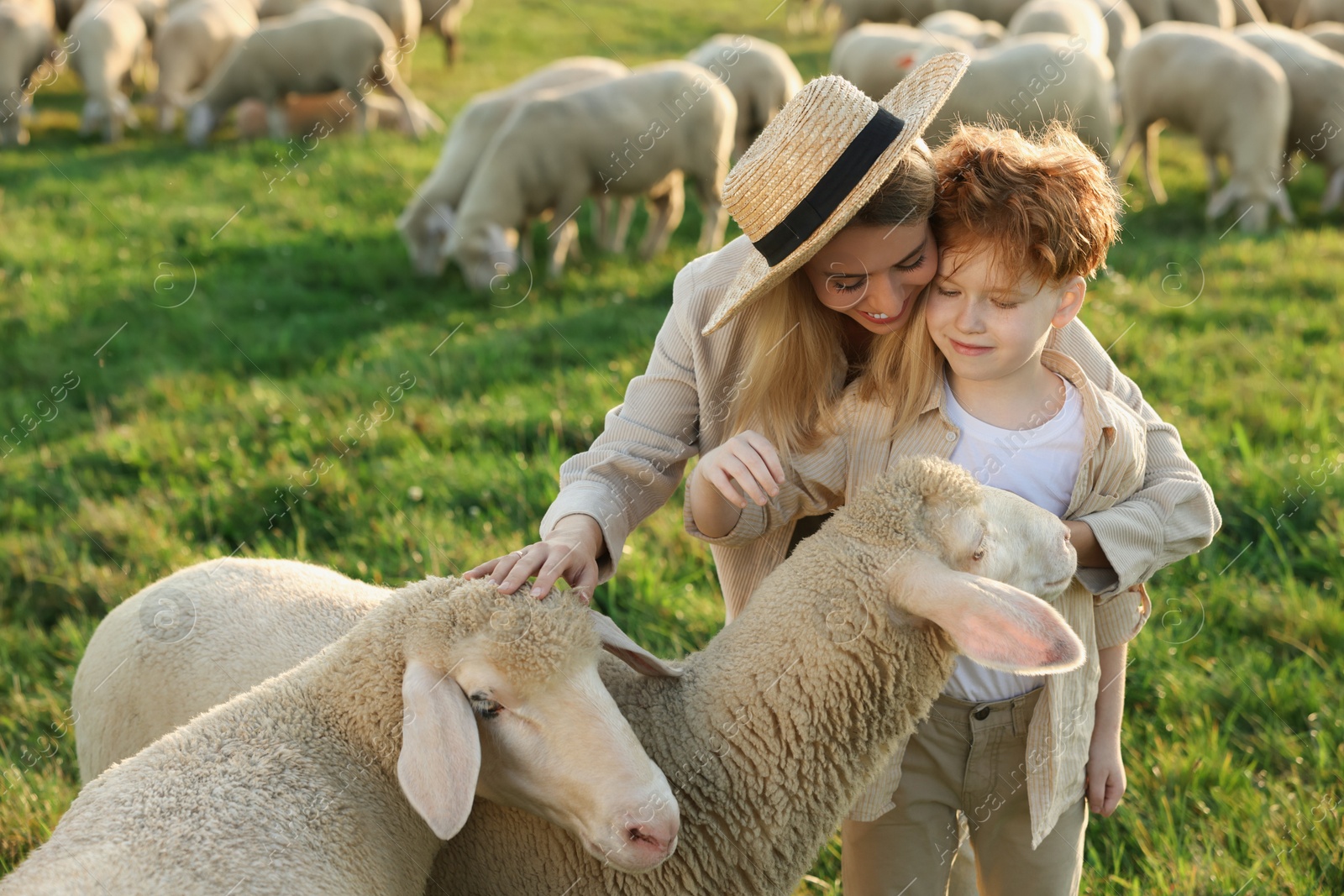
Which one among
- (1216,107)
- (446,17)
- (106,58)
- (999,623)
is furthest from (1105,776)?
(446,17)

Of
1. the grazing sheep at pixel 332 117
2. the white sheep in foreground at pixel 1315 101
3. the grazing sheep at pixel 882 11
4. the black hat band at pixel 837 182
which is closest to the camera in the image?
the black hat band at pixel 837 182

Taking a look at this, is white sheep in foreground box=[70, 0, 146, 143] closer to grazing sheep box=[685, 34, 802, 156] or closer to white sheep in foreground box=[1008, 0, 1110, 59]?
Answer: grazing sheep box=[685, 34, 802, 156]

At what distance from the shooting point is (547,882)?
2027 millimetres

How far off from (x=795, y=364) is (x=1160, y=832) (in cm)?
142

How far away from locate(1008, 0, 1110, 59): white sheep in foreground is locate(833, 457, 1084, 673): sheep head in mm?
10138

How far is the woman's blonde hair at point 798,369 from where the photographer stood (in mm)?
2152

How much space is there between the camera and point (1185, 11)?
13891mm

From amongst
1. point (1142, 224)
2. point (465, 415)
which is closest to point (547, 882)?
point (465, 415)

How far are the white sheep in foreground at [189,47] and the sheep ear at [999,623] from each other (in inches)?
494

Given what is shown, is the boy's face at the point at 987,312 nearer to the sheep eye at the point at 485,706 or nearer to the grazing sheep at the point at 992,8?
the sheep eye at the point at 485,706

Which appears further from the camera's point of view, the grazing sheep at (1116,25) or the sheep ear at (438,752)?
the grazing sheep at (1116,25)

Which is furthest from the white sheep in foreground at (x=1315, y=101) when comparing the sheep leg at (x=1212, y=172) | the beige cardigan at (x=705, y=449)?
the beige cardigan at (x=705, y=449)

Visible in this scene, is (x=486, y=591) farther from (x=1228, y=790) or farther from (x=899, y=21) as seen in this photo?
(x=899, y=21)

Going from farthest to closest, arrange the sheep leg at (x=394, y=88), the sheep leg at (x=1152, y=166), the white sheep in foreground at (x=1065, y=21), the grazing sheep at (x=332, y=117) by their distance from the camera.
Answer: the grazing sheep at (x=332, y=117)
the sheep leg at (x=394, y=88)
the white sheep in foreground at (x=1065, y=21)
the sheep leg at (x=1152, y=166)
